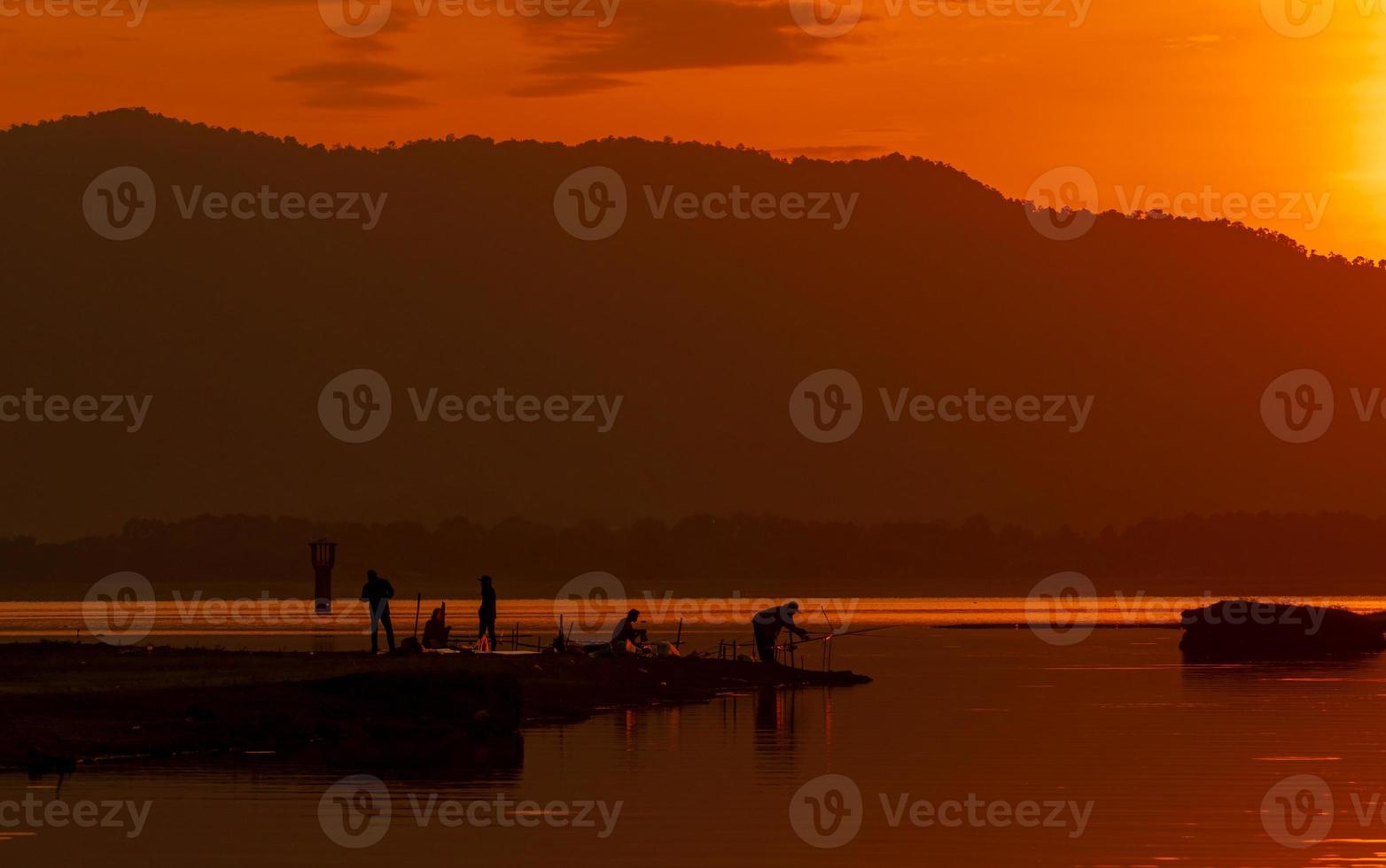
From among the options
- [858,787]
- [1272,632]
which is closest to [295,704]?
[858,787]

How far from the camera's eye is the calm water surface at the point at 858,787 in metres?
34.4

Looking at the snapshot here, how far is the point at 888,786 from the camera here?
4403cm

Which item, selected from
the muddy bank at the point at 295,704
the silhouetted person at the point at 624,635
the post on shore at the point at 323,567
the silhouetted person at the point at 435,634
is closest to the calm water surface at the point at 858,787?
the muddy bank at the point at 295,704

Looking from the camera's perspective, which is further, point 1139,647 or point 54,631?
point 54,631

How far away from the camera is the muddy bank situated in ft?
157

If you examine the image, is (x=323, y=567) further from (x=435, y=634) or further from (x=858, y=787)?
(x=858, y=787)

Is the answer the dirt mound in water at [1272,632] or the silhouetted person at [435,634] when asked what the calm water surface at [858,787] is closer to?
the silhouetted person at [435,634]

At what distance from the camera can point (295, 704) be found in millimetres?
52156

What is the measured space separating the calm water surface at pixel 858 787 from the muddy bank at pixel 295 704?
1565 millimetres

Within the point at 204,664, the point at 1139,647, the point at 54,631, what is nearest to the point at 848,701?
the point at 204,664

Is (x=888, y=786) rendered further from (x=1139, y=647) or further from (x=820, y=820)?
(x=1139, y=647)

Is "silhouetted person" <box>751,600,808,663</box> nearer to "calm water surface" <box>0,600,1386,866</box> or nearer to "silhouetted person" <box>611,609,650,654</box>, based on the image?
"calm water surface" <box>0,600,1386,866</box>

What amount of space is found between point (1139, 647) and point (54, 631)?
62320mm

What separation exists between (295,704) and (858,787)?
49.5 feet
